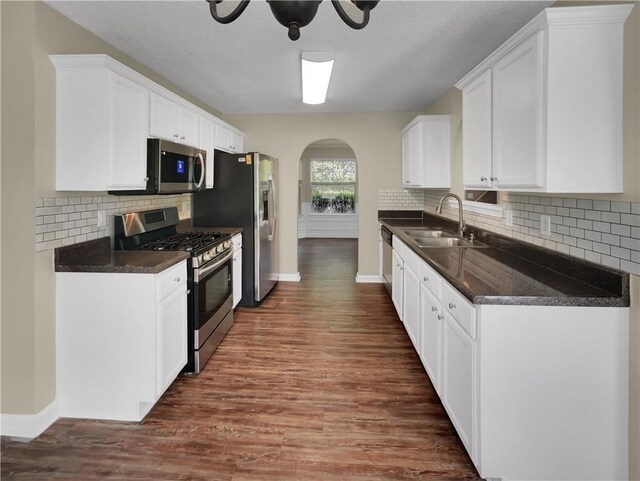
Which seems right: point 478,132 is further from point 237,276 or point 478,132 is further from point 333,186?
point 333,186

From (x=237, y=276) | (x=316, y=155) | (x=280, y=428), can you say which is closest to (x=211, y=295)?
(x=237, y=276)

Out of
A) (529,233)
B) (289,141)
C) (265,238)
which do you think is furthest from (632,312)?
(289,141)

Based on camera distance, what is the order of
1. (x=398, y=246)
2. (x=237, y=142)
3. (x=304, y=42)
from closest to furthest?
1. (x=304, y=42)
2. (x=398, y=246)
3. (x=237, y=142)

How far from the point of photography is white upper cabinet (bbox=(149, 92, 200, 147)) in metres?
2.96

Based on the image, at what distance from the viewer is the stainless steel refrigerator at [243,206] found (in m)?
4.58

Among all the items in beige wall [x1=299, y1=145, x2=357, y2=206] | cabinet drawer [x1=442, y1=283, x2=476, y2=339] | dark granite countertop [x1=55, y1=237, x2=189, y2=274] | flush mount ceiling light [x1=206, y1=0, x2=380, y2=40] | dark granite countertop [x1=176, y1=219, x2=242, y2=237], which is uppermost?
beige wall [x1=299, y1=145, x2=357, y2=206]

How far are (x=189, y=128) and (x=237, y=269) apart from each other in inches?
59.9

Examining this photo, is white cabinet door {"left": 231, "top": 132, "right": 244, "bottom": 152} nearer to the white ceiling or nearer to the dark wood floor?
the white ceiling

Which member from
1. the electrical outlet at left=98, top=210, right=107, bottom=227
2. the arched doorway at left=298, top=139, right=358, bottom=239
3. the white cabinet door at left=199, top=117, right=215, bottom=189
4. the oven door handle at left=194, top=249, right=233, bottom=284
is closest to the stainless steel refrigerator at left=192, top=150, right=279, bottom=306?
the white cabinet door at left=199, top=117, right=215, bottom=189

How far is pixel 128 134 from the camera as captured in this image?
2.62 meters

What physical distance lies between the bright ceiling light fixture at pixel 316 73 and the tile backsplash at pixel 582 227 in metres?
1.73

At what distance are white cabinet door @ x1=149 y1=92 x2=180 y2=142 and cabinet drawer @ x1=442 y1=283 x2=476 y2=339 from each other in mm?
2223

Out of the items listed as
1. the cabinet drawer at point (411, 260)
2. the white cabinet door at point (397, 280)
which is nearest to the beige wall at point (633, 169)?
the cabinet drawer at point (411, 260)

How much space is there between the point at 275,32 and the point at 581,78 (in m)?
1.91
